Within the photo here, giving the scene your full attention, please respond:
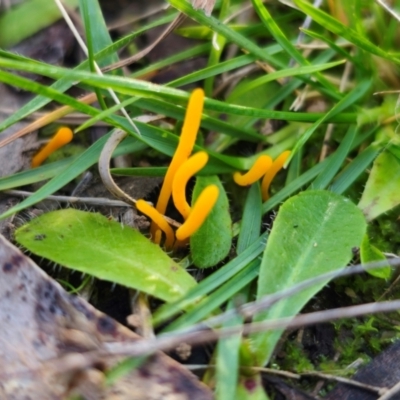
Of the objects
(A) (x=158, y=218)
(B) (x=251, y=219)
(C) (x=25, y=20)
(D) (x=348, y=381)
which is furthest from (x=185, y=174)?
(C) (x=25, y=20)

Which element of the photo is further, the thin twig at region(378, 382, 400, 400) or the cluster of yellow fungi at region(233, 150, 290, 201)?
the cluster of yellow fungi at region(233, 150, 290, 201)

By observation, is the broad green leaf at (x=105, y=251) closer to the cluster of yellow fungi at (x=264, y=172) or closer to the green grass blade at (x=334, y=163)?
the cluster of yellow fungi at (x=264, y=172)

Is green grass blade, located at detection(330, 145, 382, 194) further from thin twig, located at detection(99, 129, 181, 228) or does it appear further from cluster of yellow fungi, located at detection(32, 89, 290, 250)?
thin twig, located at detection(99, 129, 181, 228)

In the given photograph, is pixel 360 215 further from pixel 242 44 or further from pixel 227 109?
pixel 242 44

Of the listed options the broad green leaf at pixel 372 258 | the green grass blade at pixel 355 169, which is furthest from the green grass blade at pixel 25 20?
the broad green leaf at pixel 372 258

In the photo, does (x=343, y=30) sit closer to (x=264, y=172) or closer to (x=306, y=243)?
(x=264, y=172)

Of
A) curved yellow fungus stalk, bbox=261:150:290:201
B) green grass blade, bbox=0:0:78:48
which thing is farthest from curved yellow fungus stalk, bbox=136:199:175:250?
green grass blade, bbox=0:0:78:48
